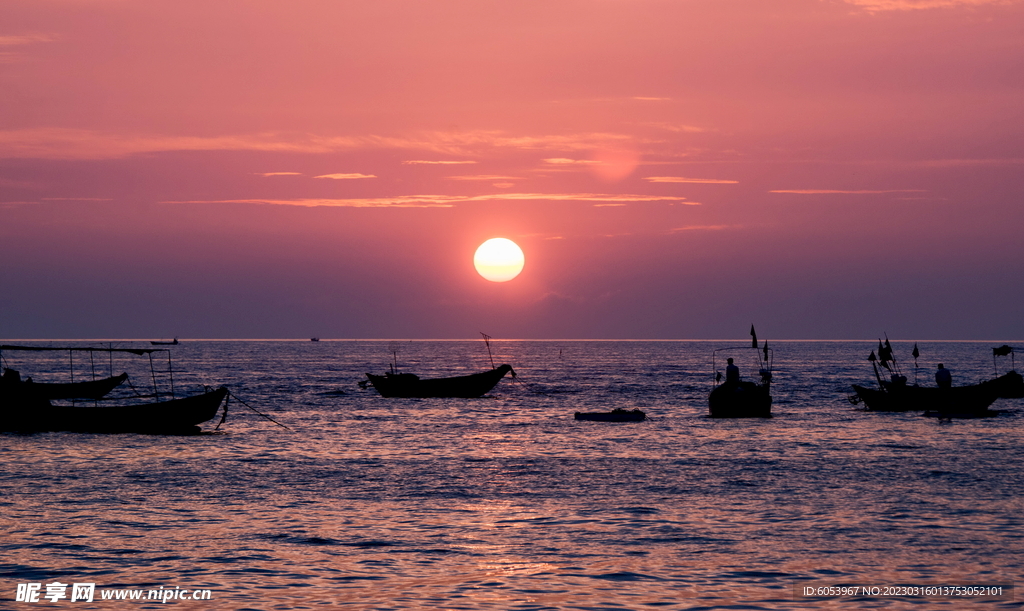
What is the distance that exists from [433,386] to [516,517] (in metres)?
67.6

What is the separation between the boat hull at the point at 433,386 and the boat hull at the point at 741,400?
3305 cm

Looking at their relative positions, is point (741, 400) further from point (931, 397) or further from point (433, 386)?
point (433, 386)

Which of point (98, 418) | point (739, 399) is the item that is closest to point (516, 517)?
point (98, 418)

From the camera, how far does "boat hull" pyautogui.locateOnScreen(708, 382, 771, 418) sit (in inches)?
2458

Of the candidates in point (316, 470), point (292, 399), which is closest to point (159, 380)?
point (292, 399)

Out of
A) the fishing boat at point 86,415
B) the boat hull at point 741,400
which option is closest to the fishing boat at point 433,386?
the boat hull at point 741,400

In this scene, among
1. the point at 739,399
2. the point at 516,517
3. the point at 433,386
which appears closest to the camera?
the point at 516,517

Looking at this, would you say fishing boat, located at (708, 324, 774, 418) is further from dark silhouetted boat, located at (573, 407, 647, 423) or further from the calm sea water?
the calm sea water

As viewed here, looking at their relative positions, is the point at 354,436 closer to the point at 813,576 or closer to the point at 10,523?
the point at 10,523

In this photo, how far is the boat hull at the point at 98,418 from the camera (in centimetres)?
5172

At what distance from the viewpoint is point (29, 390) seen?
53.1 meters

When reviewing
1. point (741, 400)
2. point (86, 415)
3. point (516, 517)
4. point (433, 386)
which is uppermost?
point (86, 415)

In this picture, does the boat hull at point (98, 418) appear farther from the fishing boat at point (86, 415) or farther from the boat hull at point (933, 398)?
the boat hull at point (933, 398)

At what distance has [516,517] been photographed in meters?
26.5
